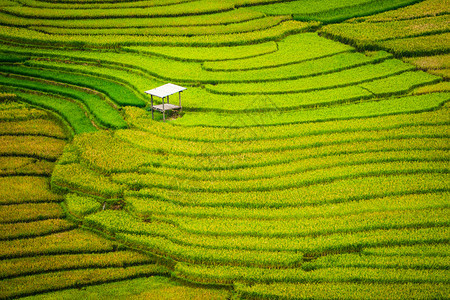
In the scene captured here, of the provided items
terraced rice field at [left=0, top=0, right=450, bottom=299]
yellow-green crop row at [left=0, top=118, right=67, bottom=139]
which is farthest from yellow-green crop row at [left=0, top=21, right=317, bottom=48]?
yellow-green crop row at [left=0, top=118, right=67, bottom=139]

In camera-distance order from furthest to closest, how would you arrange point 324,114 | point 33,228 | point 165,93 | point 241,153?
point 324,114
point 165,93
point 241,153
point 33,228

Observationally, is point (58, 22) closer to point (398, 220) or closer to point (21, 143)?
point (21, 143)

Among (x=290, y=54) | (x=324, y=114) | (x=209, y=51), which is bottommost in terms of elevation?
(x=324, y=114)

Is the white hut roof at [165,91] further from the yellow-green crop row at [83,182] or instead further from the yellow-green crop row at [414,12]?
the yellow-green crop row at [414,12]

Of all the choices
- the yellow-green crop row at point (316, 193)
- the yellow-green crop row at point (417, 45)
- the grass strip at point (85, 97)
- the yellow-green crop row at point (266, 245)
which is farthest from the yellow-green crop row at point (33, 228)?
the yellow-green crop row at point (417, 45)

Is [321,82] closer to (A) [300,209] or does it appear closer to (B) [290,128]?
(B) [290,128]

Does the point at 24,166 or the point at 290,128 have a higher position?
the point at 290,128

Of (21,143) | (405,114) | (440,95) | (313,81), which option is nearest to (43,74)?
(21,143)

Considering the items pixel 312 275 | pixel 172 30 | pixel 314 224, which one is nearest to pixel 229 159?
pixel 314 224

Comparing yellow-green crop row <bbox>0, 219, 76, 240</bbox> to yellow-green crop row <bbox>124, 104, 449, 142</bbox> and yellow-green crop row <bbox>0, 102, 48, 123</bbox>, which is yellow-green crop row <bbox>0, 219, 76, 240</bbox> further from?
yellow-green crop row <bbox>0, 102, 48, 123</bbox>
